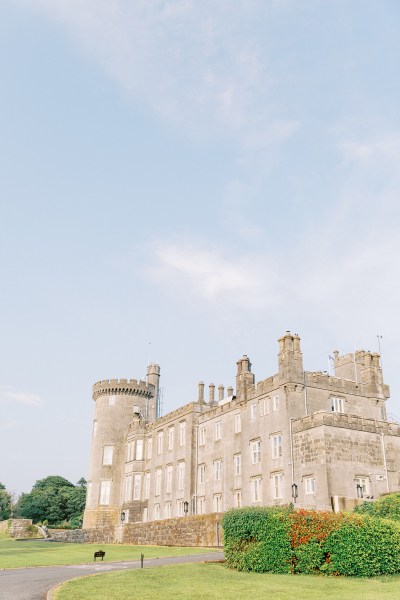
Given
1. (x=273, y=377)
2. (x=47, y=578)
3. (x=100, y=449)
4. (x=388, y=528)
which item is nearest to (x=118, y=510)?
(x=100, y=449)

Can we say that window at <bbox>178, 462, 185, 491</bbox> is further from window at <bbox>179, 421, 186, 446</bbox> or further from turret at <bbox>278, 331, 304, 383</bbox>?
turret at <bbox>278, 331, 304, 383</bbox>

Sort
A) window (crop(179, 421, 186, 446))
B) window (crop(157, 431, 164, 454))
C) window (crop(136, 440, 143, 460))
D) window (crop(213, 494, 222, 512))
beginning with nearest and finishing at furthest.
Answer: window (crop(213, 494, 222, 512)) < window (crop(179, 421, 186, 446)) < window (crop(157, 431, 164, 454)) < window (crop(136, 440, 143, 460))

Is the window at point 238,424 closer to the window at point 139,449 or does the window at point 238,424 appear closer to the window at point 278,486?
the window at point 278,486

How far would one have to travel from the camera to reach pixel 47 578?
71.2 ft

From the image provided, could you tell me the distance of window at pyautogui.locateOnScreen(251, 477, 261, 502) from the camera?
1710 inches

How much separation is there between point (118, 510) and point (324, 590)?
5125 centimetres

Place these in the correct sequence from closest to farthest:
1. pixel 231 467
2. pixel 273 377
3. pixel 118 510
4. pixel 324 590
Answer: pixel 324 590
pixel 273 377
pixel 231 467
pixel 118 510

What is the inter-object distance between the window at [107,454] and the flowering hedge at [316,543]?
152 ft

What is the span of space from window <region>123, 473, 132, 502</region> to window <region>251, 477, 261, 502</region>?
2294 cm

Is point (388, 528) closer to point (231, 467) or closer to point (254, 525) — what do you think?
point (254, 525)

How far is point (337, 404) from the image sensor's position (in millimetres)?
44875

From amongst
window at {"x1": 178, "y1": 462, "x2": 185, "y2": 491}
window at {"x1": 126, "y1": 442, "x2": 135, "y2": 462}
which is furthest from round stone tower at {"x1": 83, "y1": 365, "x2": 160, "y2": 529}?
window at {"x1": 178, "y1": 462, "x2": 185, "y2": 491}

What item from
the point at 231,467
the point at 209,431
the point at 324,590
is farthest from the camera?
the point at 209,431

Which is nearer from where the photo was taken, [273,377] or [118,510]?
[273,377]
